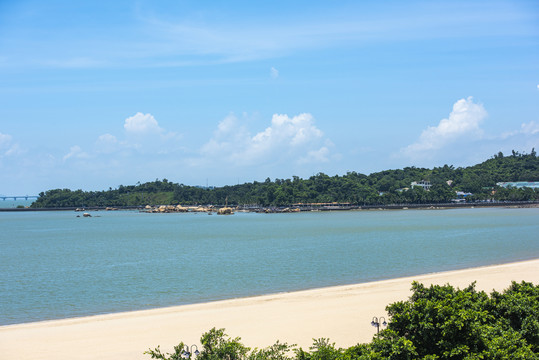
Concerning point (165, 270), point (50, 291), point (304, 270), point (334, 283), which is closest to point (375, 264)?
point (304, 270)

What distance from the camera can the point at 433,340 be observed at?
14.4 m

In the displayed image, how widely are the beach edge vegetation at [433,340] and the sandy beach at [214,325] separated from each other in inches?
212

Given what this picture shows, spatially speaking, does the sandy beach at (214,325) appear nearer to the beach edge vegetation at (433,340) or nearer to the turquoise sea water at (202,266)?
the turquoise sea water at (202,266)

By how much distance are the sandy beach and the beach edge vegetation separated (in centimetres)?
540

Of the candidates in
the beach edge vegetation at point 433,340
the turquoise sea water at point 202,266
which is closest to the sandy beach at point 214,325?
the turquoise sea water at point 202,266

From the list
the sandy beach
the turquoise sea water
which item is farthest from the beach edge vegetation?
the turquoise sea water

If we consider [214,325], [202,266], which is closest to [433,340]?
[214,325]

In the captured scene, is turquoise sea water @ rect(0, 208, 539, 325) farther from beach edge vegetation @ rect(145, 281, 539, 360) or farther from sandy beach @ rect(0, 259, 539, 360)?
beach edge vegetation @ rect(145, 281, 539, 360)

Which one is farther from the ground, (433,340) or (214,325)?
(433,340)

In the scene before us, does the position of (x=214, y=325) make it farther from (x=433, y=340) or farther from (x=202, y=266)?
(x=202, y=266)

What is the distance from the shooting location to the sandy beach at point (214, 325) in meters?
20.1

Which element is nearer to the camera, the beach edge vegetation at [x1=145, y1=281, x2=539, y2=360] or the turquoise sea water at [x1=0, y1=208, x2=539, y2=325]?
the beach edge vegetation at [x1=145, y1=281, x2=539, y2=360]

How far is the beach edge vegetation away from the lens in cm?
1334

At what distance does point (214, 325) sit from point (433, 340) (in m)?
11.4
